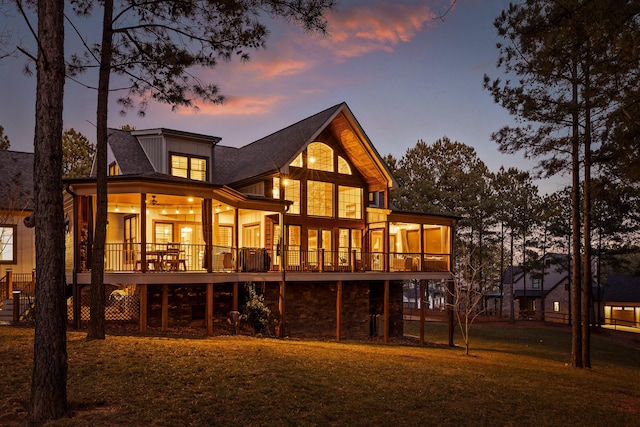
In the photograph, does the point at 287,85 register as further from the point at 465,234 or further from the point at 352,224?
the point at 465,234

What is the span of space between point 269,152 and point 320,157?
2475 millimetres

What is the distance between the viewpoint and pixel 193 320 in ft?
63.7

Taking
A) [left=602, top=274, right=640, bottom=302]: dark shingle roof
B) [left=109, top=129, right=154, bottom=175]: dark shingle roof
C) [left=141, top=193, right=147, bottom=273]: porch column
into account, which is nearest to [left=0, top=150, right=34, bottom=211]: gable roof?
[left=109, top=129, right=154, bottom=175]: dark shingle roof

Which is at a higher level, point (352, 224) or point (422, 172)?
point (422, 172)

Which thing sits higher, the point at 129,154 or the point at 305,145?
the point at 305,145

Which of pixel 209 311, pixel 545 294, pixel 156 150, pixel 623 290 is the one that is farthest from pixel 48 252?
pixel 623 290

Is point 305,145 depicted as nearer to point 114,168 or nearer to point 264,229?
Result: point 264,229

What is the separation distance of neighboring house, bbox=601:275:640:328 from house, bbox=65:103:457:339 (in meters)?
32.9

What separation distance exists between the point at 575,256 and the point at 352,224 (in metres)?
10.5

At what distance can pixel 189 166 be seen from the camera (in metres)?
23.3

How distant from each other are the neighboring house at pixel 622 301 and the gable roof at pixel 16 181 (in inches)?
1953

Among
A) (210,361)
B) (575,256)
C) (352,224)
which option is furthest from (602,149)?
(210,361)

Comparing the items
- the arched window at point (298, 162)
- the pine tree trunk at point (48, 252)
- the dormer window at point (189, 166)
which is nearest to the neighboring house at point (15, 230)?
the dormer window at point (189, 166)

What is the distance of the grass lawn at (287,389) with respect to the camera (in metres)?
8.11
